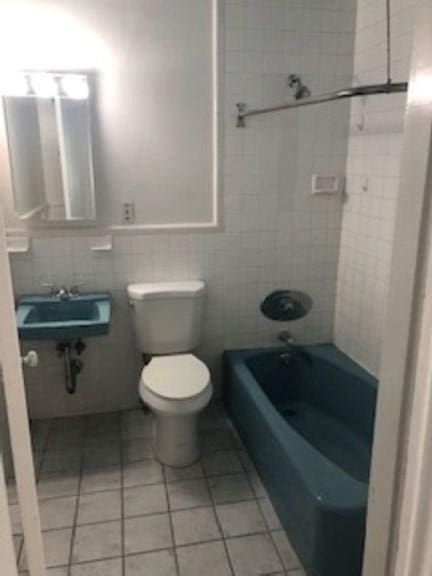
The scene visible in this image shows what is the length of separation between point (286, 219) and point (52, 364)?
1570mm

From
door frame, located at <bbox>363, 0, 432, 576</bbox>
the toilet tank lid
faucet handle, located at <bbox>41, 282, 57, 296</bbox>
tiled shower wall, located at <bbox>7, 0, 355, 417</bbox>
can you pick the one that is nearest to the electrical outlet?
tiled shower wall, located at <bbox>7, 0, 355, 417</bbox>

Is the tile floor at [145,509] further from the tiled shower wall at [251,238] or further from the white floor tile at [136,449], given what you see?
the tiled shower wall at [251,238]

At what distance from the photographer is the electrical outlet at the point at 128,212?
251cm

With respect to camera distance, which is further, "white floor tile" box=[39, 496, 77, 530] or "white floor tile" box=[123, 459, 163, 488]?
"white floor tile" box=[123, 459, 163, 488]

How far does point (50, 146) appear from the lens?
2.38 meters

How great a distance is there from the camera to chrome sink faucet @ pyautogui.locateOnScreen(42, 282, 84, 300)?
245 cm

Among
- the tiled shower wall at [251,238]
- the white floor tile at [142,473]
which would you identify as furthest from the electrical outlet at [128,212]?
the white floor tile at [142,473]

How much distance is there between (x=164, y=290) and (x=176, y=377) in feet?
1.57

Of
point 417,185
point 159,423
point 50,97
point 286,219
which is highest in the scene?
point 50,97

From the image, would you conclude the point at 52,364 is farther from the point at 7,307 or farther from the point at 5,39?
the point at 7,307

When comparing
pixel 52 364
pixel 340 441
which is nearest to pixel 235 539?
pixel 340 441

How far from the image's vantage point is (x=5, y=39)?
2.18 metres

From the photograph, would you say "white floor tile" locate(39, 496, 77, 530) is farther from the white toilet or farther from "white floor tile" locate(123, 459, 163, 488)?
the white toilet

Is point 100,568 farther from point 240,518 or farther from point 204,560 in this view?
point 240,518
